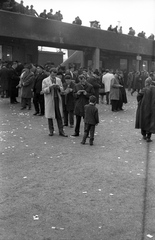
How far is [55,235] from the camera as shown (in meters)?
4.22

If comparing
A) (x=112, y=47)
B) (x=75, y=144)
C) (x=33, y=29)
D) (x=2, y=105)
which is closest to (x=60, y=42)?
(x=33, y=29)

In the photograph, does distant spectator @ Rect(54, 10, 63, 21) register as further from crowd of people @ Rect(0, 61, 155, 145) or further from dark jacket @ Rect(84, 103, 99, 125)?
dark jacket @ Rect(84, 103, 99, 125)

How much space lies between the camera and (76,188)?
19.1 feet

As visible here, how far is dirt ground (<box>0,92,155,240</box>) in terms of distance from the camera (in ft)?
14.4

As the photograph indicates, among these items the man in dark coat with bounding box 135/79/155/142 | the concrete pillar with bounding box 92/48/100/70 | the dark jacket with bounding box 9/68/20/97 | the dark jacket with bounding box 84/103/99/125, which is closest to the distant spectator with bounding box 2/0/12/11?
the dark jacket with bounding box 9/68/20/97

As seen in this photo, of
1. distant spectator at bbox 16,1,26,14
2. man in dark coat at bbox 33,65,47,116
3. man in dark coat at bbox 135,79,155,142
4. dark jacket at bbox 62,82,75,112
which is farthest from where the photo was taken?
distant spectator at bbox 16,1,26,14

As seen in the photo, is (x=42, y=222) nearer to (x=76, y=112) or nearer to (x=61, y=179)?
(x=61, y=179)

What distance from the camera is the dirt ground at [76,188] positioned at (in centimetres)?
439

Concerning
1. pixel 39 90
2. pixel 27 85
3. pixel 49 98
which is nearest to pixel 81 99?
pixel 49 98

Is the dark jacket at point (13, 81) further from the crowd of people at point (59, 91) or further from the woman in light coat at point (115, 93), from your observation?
the woman in light coat at point (115, 93)

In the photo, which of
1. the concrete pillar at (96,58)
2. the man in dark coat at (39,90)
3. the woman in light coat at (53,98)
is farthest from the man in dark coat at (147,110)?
the concrete pillar at (96,58)

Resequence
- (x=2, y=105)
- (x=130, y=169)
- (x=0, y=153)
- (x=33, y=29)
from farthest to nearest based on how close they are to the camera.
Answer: (x=33, y=29)
(x=2, y=105)
(x=0, y=153)
(x=130, y=169)

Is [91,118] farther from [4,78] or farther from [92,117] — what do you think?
[4,78]

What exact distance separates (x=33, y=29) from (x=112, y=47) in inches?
374
